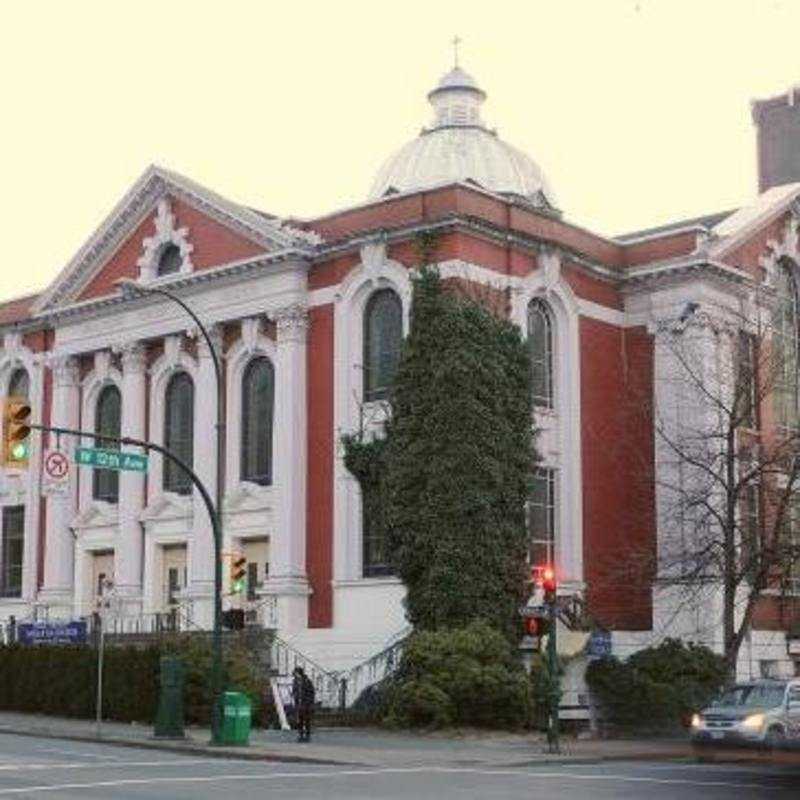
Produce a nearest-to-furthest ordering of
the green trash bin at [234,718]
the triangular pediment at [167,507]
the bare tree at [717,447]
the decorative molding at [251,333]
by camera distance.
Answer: the green trash bin at [234,718] < the bare tree at [717,447] < the decorative molding at [251,333] < the triangular pediment at [167,507]

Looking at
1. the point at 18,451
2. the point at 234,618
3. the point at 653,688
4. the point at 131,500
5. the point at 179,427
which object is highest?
the point at 179,427

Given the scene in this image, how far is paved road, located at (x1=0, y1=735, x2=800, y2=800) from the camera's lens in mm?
19938

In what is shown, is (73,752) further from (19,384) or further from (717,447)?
(19,384)

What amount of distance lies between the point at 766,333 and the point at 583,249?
6.46 m

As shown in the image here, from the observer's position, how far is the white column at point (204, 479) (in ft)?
139

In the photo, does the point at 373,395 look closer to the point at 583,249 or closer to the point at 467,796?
the point at 583,249

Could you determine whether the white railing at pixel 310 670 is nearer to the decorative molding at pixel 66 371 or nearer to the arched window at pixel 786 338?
the decorative molding at pixel 66 371

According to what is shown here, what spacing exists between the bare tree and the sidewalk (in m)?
7.12

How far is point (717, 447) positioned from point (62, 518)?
2009 centimetres

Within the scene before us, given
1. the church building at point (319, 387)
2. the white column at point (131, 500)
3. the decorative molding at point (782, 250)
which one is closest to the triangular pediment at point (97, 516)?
the church building at point (319, 387)

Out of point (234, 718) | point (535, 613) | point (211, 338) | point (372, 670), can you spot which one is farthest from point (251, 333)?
point (535, 613)

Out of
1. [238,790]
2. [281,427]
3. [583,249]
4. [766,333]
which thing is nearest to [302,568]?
[281,427]

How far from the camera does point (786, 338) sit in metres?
47.4

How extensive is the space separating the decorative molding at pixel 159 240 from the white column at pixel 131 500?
91.4 inches
